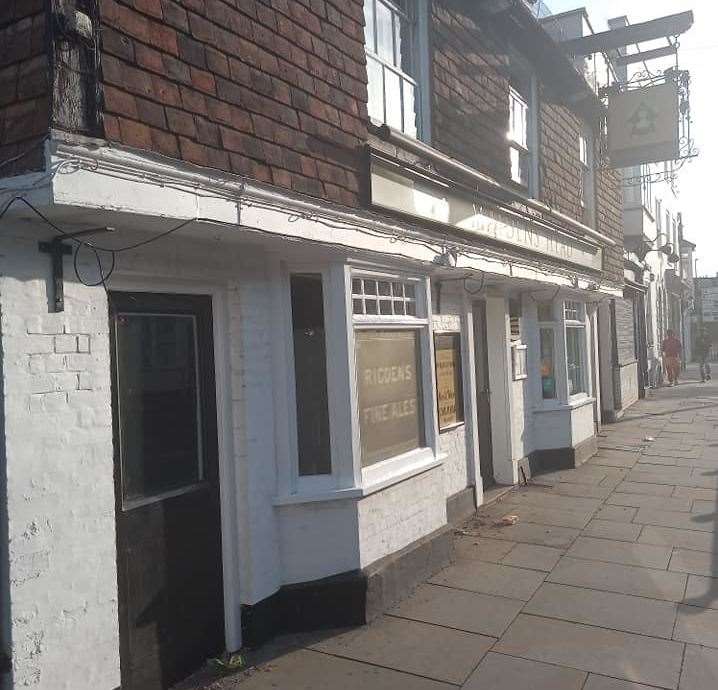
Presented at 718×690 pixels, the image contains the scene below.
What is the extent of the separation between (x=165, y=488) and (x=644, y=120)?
33.5 ft

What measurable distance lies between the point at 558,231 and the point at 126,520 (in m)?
7.67

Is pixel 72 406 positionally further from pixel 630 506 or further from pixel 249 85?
pixel 630 506

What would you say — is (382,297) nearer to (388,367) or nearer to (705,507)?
(388,367)

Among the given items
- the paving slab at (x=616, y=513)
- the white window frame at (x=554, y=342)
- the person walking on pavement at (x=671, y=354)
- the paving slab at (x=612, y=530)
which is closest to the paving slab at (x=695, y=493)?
the paving slab at (x=616, y=513)

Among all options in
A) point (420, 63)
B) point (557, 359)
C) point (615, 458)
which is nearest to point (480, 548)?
point (557, 359)

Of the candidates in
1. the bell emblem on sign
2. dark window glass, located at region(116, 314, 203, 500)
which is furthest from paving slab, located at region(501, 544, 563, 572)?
the bell emblem on sign

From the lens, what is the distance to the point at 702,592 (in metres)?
4.98

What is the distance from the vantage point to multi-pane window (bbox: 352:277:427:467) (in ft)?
16.2

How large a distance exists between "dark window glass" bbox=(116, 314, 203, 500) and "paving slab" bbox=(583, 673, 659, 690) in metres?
2.53

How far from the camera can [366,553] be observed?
4723mm

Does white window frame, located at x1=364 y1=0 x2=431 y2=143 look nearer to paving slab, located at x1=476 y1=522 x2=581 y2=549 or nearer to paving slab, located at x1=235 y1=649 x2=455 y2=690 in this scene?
paving slab, located at x1=476 y1=522 x2=581 y2=549

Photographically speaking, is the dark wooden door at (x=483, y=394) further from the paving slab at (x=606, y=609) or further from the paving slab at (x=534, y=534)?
Answer: the paving slab at (x=606, y=609)

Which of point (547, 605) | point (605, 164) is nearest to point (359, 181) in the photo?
point (547, 605)

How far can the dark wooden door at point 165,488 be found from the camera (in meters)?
3.66
